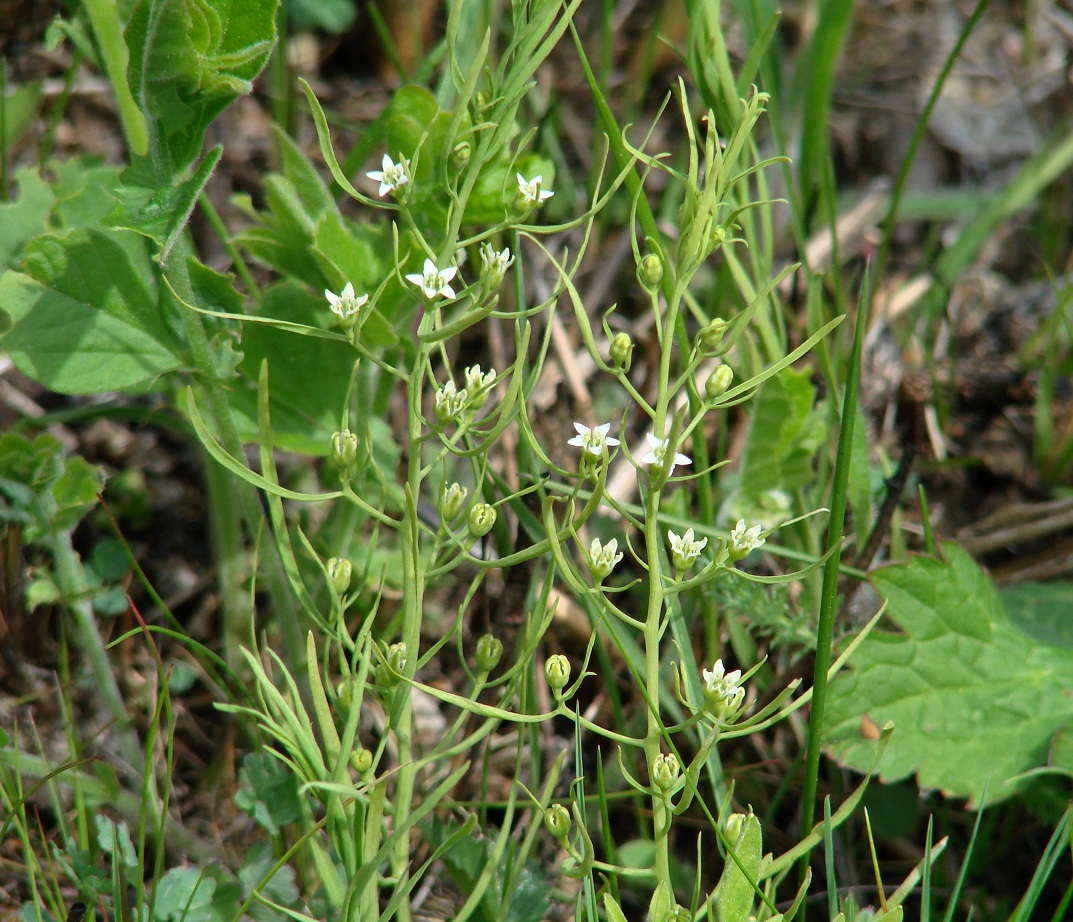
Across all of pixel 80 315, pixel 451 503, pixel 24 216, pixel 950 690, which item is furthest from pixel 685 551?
pixel 24 216

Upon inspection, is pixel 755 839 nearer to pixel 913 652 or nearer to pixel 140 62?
pixel 913 652

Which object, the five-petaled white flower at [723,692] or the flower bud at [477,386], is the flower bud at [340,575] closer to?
the flower bud at [477,386]

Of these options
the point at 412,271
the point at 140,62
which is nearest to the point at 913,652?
the point at 412,271

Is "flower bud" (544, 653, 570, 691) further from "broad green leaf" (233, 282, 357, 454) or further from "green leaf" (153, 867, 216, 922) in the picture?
"broad green leaf" (233, 282, 357, 454)

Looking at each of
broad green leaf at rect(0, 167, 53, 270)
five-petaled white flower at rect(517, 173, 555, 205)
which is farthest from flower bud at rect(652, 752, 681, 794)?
broad green leaf at rect(0, 167, 53, 270)

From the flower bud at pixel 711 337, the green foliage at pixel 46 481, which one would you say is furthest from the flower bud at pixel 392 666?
the green foliage at pixel 46 481

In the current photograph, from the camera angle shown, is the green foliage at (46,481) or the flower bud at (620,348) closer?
the flower bud at (620,348)
